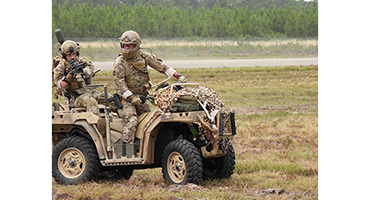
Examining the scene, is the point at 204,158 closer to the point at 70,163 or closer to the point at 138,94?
the point at 138,94

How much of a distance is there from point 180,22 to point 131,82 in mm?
47154

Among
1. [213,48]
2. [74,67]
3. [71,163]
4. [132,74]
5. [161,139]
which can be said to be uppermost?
[213,48]

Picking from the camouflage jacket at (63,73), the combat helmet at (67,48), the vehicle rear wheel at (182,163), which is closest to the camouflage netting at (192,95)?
the vehicle rear wheel at (182,163)

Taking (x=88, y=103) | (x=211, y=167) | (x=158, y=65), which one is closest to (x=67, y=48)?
(x=88, y=103)

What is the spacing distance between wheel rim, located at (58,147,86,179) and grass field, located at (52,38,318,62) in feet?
104

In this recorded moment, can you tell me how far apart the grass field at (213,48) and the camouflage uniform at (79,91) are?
31351mm

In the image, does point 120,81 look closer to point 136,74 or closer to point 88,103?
point 136,74

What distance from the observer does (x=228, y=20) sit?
5834cm

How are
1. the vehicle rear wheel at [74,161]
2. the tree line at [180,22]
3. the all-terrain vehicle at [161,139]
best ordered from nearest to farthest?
the all-terrain vehicle at [161,139], the vehicle rear wheel at [74,161], the tree line at [180,22]

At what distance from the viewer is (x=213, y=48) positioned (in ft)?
155

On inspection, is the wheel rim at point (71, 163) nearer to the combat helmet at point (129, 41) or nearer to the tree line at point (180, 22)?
the combat helmet at point (129, 41)

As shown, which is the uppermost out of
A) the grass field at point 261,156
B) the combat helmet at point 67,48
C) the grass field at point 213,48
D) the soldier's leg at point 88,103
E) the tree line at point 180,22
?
the tree line at point 180,22

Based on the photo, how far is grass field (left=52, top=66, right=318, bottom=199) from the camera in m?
7.45

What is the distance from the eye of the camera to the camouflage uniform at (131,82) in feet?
27.2
